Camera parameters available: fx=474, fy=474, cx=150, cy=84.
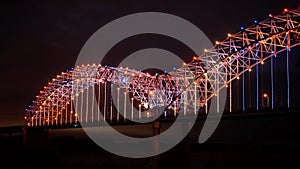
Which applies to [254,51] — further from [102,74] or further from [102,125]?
[102,74]

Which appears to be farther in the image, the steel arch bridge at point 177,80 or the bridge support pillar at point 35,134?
the bridge support pillar at point 35,134

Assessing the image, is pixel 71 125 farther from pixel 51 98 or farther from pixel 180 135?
pixel 180 135

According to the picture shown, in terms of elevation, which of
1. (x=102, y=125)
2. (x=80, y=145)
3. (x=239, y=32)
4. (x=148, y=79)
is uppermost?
(x=239, y=32)

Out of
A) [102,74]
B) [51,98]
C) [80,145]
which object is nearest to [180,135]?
[102,74]

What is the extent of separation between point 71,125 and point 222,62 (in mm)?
28790

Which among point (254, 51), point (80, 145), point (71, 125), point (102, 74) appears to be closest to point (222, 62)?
point (254, 51)

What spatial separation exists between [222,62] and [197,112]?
18.0ft

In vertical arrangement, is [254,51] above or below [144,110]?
above

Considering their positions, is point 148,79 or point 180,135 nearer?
point 180,135

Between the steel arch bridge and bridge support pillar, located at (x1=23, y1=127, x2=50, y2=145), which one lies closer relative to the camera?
the steel arch bridge

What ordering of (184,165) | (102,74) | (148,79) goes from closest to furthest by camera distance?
1. (184,165)
2. (148,79)
3. (102,74)

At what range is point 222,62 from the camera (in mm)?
43531

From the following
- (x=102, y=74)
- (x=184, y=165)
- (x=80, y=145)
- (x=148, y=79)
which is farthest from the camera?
(x=80, y=145)

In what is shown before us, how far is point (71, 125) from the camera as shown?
214ft
